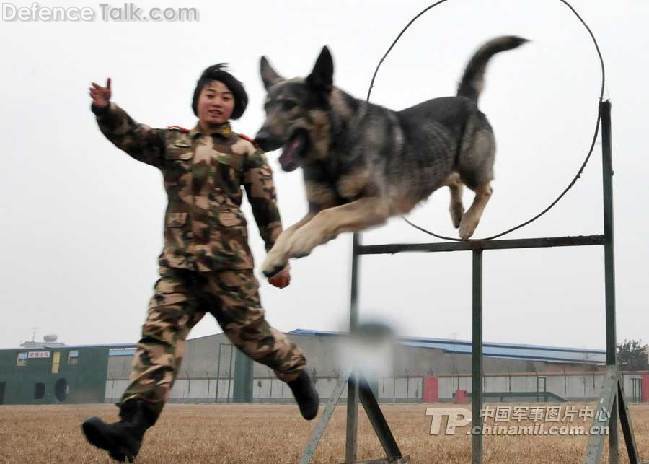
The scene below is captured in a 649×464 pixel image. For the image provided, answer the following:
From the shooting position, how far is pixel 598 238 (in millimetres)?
5387

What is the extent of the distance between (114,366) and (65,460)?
34.1 m

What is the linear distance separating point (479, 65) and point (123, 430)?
3992mm

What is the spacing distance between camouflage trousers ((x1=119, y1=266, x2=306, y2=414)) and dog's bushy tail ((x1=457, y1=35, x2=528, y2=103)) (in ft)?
9.35

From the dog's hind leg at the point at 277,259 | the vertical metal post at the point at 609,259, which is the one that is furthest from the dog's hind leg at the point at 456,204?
the dog's hind leg at the point at 277,259

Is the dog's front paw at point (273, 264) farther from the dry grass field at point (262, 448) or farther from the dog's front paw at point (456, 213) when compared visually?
the dry grass field at point (262, 448)

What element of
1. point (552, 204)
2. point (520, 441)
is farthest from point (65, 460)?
point (520, 441)

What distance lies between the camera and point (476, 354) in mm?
5867

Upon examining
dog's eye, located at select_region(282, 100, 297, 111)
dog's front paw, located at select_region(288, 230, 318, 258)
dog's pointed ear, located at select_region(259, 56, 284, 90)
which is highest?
dog's pointed ear, located at select_region(259, 56, 284, 90)

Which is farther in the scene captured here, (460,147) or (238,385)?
(238,385)

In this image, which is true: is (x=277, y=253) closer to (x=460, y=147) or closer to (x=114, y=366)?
(x=460, y=147)

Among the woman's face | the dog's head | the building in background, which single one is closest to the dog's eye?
the dog's head

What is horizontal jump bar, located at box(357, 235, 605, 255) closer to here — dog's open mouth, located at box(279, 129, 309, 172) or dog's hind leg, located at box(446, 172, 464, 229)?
dog's hind leg, located at box(446, 172, 464, 229)

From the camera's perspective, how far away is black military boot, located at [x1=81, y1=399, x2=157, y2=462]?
3.33m

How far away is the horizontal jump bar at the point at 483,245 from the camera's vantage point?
5461 mm
